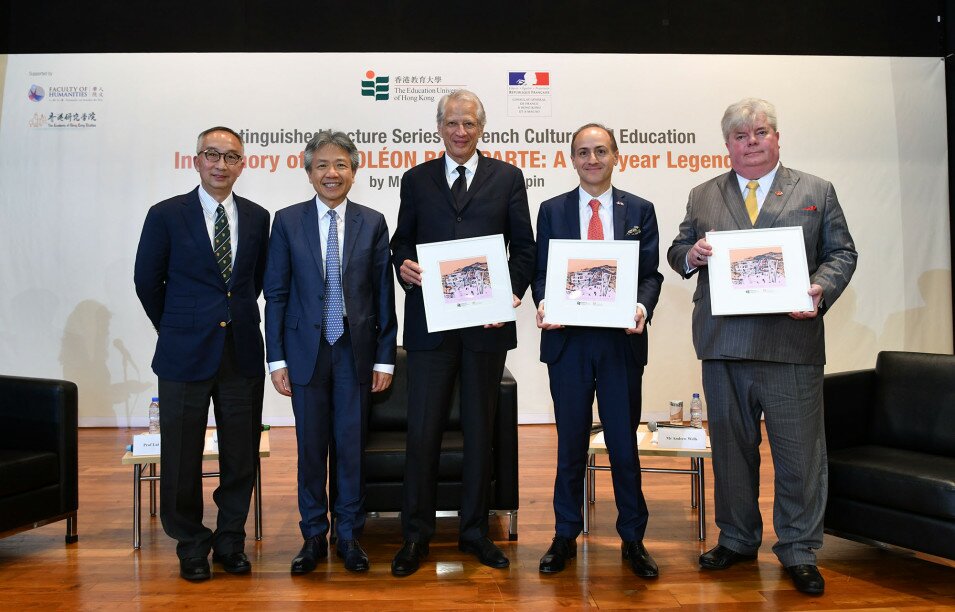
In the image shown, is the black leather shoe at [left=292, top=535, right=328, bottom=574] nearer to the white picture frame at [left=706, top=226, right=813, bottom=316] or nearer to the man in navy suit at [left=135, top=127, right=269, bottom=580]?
the man in navy suit at [left=135, top=127, right=269, bottom=580]

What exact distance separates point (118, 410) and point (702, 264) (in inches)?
205

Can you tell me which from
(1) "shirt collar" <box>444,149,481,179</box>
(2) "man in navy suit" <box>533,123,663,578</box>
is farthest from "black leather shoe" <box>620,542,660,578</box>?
(1) "shirt collar" <box>444,149,481,179</box>

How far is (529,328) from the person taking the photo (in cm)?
644

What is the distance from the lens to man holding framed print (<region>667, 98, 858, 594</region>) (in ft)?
9.45

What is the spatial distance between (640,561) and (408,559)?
895 mm

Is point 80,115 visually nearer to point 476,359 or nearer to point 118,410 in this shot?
point 118,410

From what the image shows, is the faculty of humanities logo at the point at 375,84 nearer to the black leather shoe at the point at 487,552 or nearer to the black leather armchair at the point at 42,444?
the black leather armchair at the point at 42,444

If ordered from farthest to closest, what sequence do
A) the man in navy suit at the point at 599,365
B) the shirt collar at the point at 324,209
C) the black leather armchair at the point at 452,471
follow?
the black leather armchair at the point at 452,471 < the shirt collar at the point at 324,209 < the man in navy suit at the point at 599,365

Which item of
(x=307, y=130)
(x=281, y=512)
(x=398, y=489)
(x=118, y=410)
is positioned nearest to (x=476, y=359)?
(x=398, y=489)

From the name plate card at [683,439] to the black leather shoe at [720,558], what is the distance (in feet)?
1.77

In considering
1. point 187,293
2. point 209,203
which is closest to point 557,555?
point 187,293

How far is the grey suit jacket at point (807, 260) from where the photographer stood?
2.87m

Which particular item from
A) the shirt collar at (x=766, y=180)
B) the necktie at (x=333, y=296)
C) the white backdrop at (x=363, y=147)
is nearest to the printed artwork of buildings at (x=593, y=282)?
the shirt collar at (x=766, y=180)

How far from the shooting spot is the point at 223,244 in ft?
9.91
